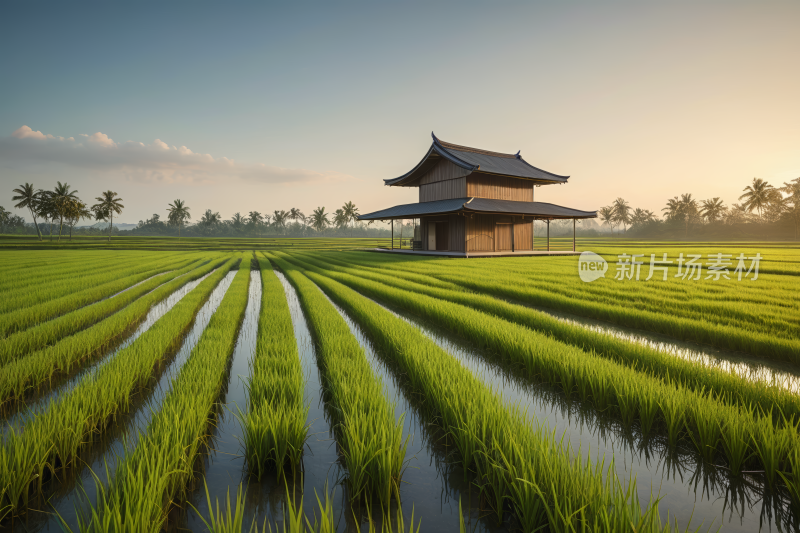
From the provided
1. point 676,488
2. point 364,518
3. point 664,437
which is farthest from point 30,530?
point 664,437

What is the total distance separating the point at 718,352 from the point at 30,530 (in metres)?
6.93

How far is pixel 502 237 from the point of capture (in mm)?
24188

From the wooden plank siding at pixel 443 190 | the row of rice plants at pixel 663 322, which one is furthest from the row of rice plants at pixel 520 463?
the wooden plank siding at pixel 443 190

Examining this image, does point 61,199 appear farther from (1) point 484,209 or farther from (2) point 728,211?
(2) point 728,211

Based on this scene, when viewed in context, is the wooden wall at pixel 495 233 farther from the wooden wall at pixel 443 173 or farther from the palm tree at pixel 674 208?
the palm tree at pixel 674 208

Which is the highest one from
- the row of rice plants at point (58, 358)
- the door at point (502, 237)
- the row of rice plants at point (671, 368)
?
the door at point (502, 237)

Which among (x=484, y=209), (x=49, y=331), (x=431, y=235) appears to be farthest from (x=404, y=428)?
(x=431, y=235)

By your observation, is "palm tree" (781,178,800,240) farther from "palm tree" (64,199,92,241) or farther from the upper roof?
"palm tree" (64,199,92,241)

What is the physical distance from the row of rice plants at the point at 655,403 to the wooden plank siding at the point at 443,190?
62.6ft

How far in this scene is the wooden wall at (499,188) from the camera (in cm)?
2333

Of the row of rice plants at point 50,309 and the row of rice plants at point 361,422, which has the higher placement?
the row of rice plants at point 50,309

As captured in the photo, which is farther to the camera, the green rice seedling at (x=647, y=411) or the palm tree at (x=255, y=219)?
the palm tree at (x=255, y=219)

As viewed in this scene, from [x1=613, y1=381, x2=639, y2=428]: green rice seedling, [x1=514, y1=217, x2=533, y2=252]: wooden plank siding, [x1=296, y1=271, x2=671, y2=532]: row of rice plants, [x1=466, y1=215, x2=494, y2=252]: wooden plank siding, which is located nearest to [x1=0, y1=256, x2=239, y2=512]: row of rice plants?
[x1=296, y1=271, x2=671, y2=532]: row of rice plants

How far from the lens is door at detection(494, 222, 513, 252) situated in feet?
78.3
